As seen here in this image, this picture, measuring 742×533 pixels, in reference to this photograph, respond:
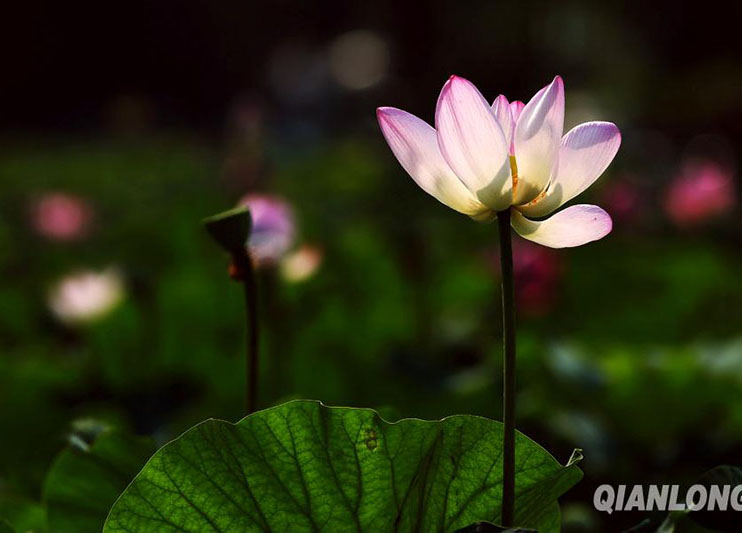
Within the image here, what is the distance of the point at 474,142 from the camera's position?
0.44 meters

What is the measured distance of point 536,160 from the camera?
0.45 meters

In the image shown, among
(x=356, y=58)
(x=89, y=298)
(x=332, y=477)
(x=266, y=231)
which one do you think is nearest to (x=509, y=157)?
(x=332, y=477)

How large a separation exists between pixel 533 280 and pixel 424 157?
0.99 metres

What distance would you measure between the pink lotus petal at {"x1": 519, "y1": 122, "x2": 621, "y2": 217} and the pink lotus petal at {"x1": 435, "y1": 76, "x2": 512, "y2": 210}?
22 millimetres

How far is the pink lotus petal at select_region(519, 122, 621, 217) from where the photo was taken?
445 mm

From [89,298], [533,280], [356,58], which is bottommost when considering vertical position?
[89,298]

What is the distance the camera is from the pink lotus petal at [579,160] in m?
0.45

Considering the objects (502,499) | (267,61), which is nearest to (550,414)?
(502,499)

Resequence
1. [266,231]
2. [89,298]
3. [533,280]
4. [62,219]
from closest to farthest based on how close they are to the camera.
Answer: [266,231] → [89,298] → [533,280] → [62,219]

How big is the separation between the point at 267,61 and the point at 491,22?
4536mm

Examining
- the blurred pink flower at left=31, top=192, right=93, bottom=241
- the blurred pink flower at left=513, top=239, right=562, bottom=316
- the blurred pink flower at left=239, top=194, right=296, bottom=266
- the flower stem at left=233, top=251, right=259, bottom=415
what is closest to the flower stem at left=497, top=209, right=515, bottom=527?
the flower stem at left=233, top=251, right=259, bottom=415

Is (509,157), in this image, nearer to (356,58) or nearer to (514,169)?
(514,169)

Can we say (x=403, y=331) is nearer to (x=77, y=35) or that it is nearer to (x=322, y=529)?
(x=322, y=529)

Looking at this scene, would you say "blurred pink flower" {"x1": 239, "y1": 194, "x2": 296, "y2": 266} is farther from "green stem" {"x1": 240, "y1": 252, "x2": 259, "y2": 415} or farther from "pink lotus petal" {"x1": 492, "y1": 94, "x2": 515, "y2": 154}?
"pink lotus petal" {"x1": 492, "y1": 94, "x2": 515, "y2": 154}
